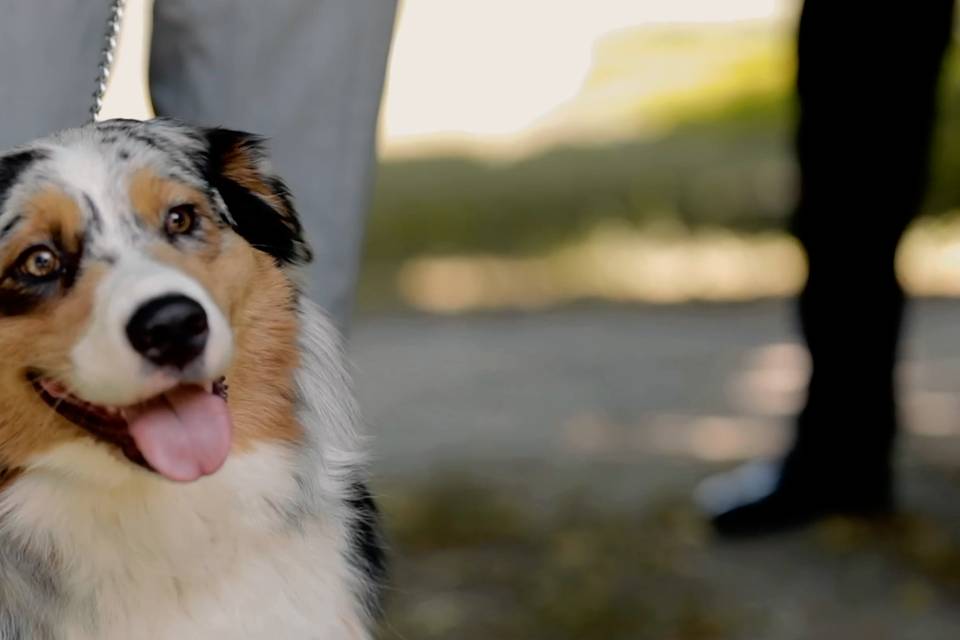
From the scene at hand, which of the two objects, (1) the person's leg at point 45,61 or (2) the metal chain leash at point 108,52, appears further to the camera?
(2) the metal chain leash at point 108,52

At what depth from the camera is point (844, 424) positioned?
182 inches

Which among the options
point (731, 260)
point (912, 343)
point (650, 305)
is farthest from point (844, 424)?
point (731, 260)

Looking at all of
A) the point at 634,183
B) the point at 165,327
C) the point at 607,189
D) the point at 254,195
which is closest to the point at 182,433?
the point at 165,327

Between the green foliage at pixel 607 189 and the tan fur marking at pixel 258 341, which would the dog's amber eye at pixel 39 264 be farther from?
the green foliage at pixel 607 189

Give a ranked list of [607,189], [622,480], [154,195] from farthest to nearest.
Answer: [607,189] < [622,480] < [154,195]

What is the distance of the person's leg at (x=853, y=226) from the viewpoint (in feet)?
14.6

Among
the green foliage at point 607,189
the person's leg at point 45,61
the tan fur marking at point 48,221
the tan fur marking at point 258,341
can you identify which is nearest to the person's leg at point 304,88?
the person's leg at point 45,61

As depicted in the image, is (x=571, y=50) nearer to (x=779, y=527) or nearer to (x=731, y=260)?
(x=731, y=260)

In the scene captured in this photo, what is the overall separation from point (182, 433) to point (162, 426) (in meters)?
0.03

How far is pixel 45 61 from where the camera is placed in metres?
2.84

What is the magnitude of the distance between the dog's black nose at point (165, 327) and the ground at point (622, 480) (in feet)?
3.94

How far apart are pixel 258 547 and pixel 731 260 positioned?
5873 millimetres

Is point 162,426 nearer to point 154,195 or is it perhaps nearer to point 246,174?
point 154,195

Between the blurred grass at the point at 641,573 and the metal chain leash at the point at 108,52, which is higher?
the metal chain leash at the point at 108,52
